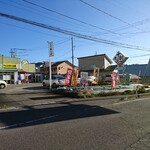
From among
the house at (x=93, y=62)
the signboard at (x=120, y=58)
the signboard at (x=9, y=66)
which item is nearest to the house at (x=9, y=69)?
the signboard at (x=9, y=66)

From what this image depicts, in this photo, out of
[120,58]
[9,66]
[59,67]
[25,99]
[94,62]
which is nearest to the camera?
[25,99]

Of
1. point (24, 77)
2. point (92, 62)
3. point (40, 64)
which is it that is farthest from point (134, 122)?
point (40, 64)

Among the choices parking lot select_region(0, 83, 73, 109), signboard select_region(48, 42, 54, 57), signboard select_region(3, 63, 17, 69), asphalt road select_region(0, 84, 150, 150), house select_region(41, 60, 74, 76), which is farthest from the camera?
house select_region(41, 60, 74, 76)

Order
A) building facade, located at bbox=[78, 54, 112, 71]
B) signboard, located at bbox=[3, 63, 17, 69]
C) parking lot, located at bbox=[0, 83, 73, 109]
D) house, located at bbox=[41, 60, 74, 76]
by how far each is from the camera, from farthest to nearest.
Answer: house, located at bbox=[41, 60, 74, 76] < building facade, located at bbox=[78, 54, 112, 71] < signboard, located at bbox=[3, 63, 17, 69] < parking lot, located at bbox=[0, 83, 73, 109]

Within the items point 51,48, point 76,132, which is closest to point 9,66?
point 51,48

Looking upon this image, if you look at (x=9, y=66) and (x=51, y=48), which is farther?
(x=9, y=66)

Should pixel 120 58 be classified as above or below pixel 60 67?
below

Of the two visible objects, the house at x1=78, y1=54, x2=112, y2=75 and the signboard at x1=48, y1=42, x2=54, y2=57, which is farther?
the house at x1=78, y1=54, x2=112, y2=75

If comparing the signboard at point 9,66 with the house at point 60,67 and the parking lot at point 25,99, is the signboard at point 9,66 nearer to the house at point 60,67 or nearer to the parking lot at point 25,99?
the parking lot at point 25,99

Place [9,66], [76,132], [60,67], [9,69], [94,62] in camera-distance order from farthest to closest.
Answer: [60,67] < [94,62] < [9,66] < [9,69] < [76,132]

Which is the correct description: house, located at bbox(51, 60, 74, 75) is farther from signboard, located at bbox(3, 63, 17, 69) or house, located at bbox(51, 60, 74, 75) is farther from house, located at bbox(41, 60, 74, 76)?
signboard, located at bbox(3, 63, 17, 69)

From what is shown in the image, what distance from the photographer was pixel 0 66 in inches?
1714

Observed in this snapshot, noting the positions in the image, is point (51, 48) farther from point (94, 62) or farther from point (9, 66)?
point (94, 62)

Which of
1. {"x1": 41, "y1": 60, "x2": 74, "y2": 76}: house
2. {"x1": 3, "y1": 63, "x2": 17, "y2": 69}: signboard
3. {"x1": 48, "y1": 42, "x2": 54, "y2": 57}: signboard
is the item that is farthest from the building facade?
{"x1": 48, "y1": 42, "x2": 54, "y2": 57}: signboard
